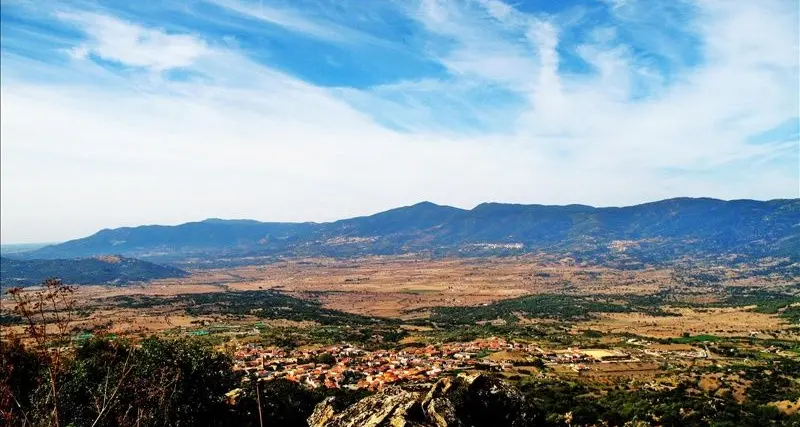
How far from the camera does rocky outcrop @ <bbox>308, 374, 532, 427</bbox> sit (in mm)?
11383

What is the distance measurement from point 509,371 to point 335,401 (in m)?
25.6

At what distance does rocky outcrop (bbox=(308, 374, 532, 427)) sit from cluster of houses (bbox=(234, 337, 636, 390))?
16.4 m

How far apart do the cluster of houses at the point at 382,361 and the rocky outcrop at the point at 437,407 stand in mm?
16395

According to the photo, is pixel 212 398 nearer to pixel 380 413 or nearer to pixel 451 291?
pixel 380 413

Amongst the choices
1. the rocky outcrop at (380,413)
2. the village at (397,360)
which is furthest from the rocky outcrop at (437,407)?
the village at (397,360)

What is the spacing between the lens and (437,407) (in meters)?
11.7

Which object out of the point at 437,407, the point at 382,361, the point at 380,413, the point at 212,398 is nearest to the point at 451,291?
the point at 382,361

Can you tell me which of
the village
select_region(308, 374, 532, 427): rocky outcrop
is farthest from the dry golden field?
select_region(308, 374, 532, 427): rocky outcrop

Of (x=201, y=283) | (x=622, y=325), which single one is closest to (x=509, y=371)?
(x=622, y=325)

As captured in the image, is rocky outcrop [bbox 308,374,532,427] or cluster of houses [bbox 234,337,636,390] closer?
rocky outcrop [bbox 308,374,532,427]

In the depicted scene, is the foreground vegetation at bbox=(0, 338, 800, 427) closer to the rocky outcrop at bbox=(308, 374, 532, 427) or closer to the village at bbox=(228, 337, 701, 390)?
the rocky outcrop at bbox=(308, 374, 532, 427)

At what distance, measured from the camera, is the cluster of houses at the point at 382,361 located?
32.5 m

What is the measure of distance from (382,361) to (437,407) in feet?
95.9

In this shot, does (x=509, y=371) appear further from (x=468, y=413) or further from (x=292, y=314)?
(x=292, y=314)
